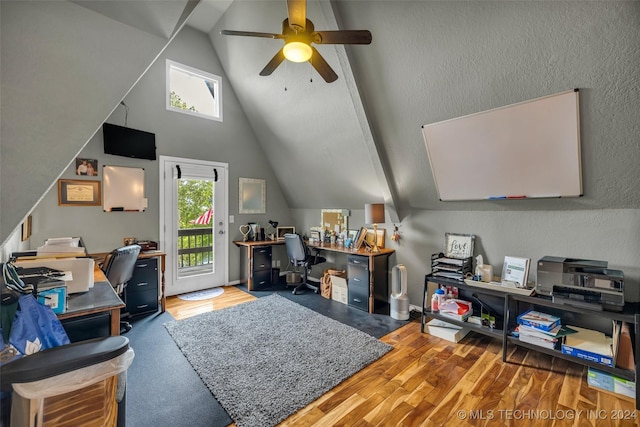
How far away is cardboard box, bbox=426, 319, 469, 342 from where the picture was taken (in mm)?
2703

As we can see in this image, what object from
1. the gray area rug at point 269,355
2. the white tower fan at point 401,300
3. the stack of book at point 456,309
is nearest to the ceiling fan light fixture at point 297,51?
the gray area rug at point 269,355

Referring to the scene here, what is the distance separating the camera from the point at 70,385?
3.61 feet

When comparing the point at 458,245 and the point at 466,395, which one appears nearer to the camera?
the point at 466,395

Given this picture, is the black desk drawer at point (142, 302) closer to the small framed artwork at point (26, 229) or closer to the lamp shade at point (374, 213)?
the small framed artwork at point (26, 229)

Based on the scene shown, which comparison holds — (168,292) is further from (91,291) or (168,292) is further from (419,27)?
(419,27)

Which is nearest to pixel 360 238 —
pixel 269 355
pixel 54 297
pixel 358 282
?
pixel 358 282

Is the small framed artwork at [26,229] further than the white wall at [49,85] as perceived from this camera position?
Yes

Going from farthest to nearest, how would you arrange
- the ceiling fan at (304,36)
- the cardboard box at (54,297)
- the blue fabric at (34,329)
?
the ceiling fan at (304,36) → the cardboard box at (54,297) → the blue fabric at (34,329)

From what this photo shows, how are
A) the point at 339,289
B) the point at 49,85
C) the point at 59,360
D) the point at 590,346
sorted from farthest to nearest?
1. the point at 339,289
2. the point at 590,346
3. the point at 49,85
4. the point at 59,360

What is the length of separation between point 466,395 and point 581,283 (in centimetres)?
123

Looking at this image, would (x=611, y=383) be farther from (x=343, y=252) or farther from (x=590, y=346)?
(x=343, y=252)

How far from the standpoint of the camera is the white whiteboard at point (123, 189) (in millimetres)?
3400

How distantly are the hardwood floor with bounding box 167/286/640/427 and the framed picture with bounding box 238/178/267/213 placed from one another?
3.22 m

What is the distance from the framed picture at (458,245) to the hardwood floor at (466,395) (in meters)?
0.96
